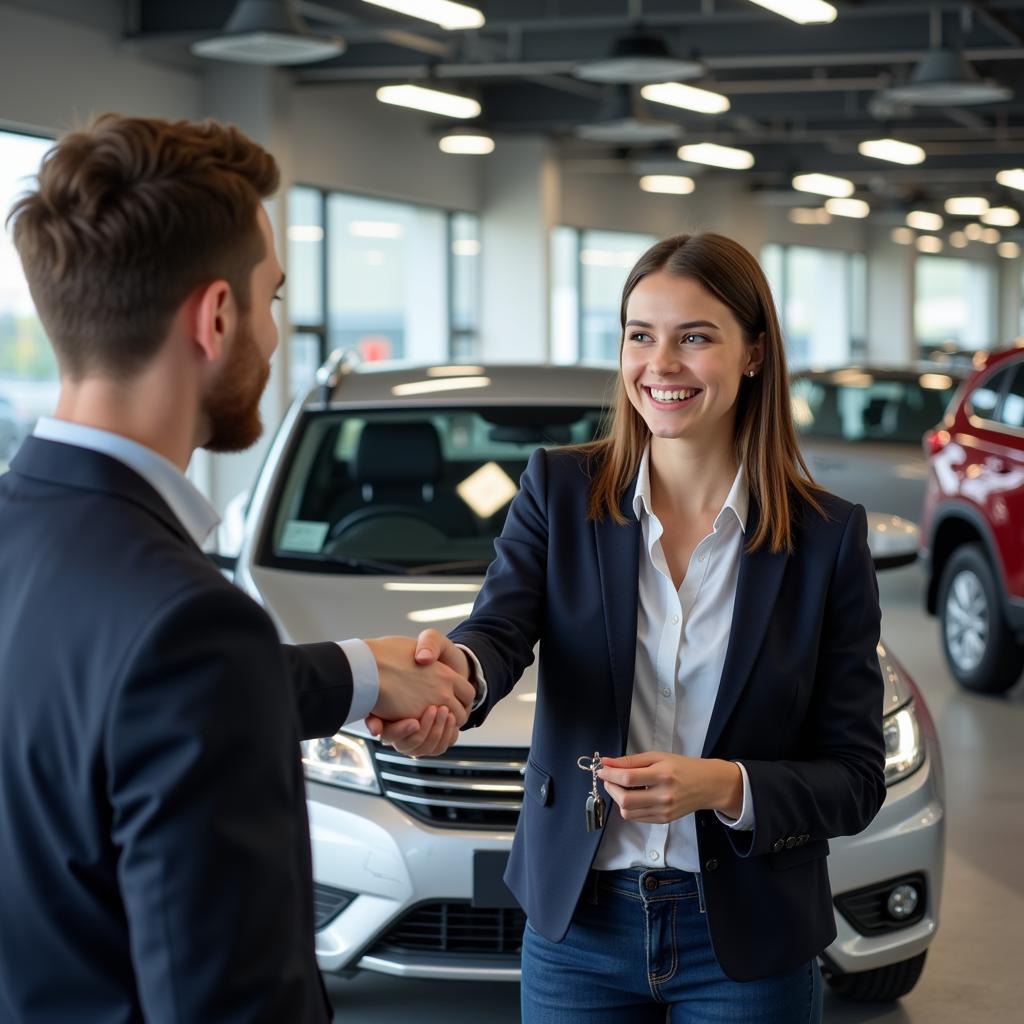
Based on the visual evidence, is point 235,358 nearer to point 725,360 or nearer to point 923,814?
point 725,360

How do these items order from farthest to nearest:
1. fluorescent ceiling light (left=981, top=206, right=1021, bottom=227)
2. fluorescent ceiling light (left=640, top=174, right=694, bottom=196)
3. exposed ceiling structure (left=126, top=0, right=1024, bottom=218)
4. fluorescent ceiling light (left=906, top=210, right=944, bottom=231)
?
fluorescent ceiling light (left=906, top=210, right=944, bottom=231) → fluorescent ceiling light (left=981, top=206, right=1021, bottom=227) → fluorescent ceiling light (left=640, top=174, right=694, bottom=196) → exposed ceiling structure (left=126, top=0, right=1024, bottom=218)

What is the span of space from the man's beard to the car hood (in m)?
2.04

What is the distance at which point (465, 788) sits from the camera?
3.23 m

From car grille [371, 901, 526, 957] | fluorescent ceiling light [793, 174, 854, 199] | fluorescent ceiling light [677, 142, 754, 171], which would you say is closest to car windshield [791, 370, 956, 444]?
fluorescent ceiling light [677, 142, 754, 171]

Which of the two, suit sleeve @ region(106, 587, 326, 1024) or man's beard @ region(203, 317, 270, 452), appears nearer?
suit sleeve @ region(106, 587, 326, 1024)

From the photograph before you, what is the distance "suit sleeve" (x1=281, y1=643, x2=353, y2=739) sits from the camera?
163 centimetres

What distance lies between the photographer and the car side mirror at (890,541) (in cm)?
385

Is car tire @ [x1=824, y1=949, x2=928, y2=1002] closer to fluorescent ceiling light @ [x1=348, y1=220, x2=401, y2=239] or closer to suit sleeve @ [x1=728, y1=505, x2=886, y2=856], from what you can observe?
suit sleeve @ [x1=728, y1=505, x2=886, y2=856]

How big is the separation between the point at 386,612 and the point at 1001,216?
79.4ft

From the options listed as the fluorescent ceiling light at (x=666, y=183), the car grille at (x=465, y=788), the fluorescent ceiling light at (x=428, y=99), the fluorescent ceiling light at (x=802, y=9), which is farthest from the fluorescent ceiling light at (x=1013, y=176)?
the car grille at (x=465, y=788)

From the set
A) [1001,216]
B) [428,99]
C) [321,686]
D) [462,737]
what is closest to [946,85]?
[428,99]

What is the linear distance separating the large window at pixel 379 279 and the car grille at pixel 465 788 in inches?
420

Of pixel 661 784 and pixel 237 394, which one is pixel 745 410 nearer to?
pixel 661 784

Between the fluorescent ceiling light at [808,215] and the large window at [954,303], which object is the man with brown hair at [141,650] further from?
the large window at [954,303]
